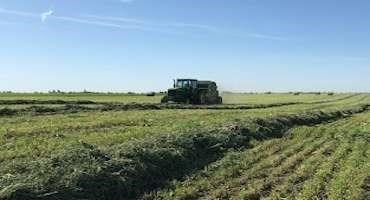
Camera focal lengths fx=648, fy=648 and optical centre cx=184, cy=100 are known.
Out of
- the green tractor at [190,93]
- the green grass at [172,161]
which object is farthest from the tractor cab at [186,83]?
the green grass at [172,161]

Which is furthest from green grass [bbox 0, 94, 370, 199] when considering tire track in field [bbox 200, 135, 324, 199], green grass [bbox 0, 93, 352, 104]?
green grass [bbox 0, 93, 352, 104]

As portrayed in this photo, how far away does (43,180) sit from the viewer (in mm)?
11391

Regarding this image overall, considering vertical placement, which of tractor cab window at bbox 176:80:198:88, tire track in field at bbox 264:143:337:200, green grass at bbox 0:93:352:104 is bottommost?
tire track in field at bbox 264:143:337:200

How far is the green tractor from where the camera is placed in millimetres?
51188

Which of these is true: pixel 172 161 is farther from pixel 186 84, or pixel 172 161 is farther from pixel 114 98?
pixel 114 98

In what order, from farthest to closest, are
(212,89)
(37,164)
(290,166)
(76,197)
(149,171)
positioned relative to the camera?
(212,89)
(290,166)
(149,171)
(37,164)
(76,197)

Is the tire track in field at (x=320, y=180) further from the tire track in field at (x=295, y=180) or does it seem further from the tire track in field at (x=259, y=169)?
the tire track in field at (x=259, y=169)

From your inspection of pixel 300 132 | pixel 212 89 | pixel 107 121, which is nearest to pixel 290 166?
pixel 300 132

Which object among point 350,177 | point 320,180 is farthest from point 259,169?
point 350,177

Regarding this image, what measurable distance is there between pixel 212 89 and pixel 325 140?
34.3 metres

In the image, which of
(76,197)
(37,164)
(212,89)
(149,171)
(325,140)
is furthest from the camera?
(212,89)

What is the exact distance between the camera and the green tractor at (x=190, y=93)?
2015 inches

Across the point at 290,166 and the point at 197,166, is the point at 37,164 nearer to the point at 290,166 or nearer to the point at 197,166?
the point at 197,166

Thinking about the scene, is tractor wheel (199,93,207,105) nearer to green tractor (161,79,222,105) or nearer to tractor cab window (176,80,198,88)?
green tractor (161,79,222,105)
